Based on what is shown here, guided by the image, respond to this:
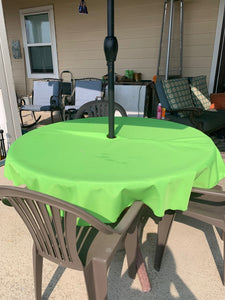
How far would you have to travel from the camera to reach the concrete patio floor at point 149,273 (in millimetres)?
1465

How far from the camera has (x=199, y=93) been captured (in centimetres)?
402

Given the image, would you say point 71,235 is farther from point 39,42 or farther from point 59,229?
point 39,42

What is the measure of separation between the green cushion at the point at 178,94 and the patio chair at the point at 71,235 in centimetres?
276

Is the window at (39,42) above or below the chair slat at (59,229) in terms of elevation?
above

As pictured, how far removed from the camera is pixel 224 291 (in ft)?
4.81

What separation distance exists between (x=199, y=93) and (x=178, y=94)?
22.9 inches

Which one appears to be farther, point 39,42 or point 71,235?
point 39,42

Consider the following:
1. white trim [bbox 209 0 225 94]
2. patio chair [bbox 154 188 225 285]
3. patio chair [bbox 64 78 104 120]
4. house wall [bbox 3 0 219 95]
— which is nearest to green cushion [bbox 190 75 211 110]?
white trim [bbox 209 0 225 94]

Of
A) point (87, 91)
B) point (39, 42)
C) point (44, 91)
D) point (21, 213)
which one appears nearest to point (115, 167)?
point (21, 213)

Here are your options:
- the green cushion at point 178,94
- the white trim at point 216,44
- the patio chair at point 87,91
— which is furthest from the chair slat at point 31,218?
the white trim at point 216,44

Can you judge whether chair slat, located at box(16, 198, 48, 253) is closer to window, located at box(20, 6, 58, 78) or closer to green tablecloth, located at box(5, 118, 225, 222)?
green tablecloth, located at box(5, 118, 225, 222)

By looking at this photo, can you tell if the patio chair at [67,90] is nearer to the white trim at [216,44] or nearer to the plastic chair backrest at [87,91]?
the plastic chair backrest at [87,91]

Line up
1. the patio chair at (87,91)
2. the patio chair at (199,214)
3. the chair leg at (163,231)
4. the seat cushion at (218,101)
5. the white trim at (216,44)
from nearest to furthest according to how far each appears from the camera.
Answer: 1. the patio chair at (199,214)
2. the chair leg at (163,231)
3. the seat cushion at (218,101)
4. the white trim at (216,44)
5. the patio chair at (87,91)

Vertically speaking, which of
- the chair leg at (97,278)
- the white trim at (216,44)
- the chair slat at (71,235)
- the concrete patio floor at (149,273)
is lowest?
the concrete patio floor at (149,273)
